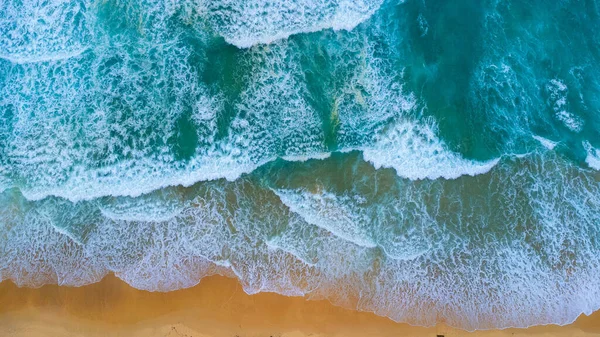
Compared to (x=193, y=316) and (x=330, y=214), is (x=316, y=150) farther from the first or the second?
(x=193, y=316)

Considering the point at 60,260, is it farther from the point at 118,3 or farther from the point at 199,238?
the point at 118,3

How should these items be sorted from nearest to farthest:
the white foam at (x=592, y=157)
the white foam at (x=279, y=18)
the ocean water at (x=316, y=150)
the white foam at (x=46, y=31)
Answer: the ocean water at (x=316, y=150), the white foam at (x=592, y=157), the white foam at (x=279, y=18), the white foam at (x=46, y=31)

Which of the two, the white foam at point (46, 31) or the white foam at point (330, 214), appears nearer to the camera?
the white foam at point (330, 214)

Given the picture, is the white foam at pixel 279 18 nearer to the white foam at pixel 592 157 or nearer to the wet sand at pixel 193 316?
the wet sand at pixel 193 316

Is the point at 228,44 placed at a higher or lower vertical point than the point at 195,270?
higher

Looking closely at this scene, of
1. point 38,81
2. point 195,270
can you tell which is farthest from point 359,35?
point 38,81

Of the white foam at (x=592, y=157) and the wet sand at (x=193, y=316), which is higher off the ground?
the white foam at (x=592, y=157)

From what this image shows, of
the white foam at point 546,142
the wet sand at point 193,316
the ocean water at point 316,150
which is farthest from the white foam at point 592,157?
the wet sand at point 193,316
